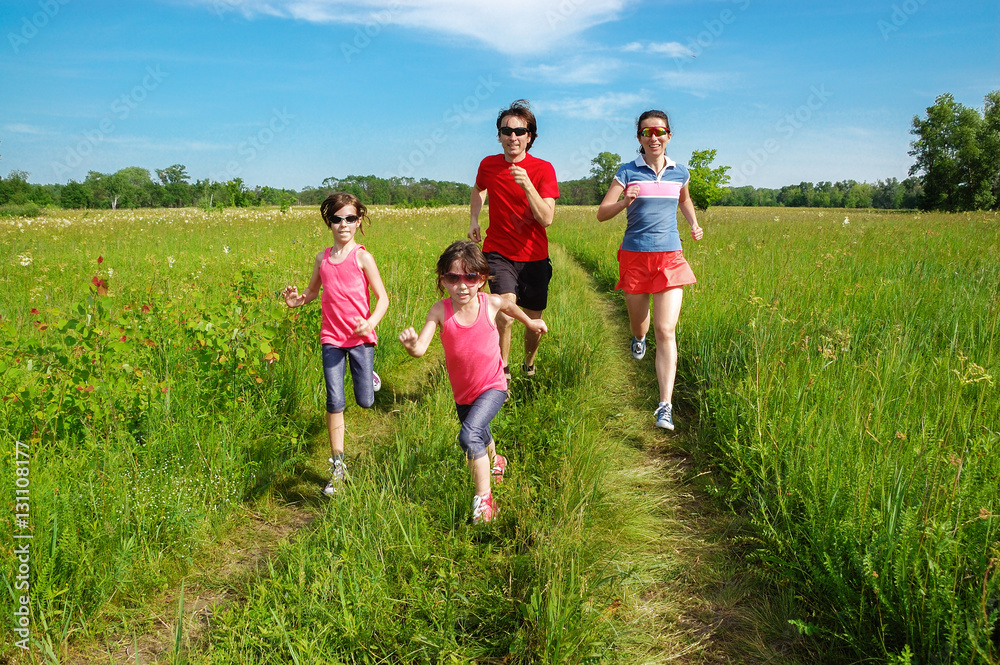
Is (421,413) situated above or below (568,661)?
above

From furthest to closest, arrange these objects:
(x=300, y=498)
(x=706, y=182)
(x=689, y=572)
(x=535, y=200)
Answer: (x=706, y=182) < (x=535, y=200) < (x=300, y=498) < (x=689, y=572)

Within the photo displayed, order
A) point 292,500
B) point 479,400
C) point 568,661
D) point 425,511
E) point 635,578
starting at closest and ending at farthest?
point 568,661 < point 635,578 < point 425,511 < point 479,400 < point 292,500

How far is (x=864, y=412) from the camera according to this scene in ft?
10.0

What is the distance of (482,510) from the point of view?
2613 mm

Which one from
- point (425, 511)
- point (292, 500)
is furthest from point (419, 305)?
point (425, 511)

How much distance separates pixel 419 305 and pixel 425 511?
455cm

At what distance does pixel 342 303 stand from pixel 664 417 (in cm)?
235

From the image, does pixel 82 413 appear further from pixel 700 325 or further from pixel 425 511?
pixel 700 325

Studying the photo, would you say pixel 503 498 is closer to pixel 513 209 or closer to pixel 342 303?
pixel 342 303

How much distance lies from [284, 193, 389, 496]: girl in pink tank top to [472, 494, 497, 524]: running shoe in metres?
1.05

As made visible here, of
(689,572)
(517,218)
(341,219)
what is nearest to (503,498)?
(689,572)

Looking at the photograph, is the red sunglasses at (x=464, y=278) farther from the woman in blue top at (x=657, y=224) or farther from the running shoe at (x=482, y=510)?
the woman in blue top at (x=657, y=224)

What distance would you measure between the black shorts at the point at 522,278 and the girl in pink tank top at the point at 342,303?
1230 millimetres

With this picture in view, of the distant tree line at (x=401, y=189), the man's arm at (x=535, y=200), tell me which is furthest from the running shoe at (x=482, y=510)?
the distant tree line at (x=401, y=189)
